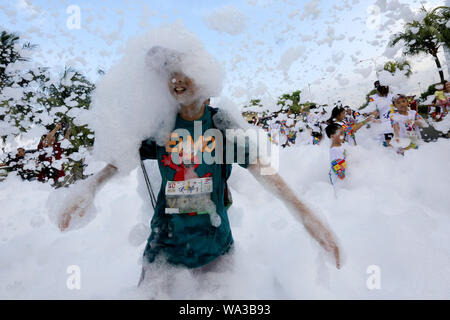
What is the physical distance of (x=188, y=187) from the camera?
1487mm

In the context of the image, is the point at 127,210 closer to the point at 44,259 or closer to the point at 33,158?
the point at 44,259

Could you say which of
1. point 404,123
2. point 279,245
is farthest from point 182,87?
point 404,123

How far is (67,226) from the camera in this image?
144 cm

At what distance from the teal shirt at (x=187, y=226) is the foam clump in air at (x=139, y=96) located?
0.27 feet

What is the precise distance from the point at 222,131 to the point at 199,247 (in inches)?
26.3

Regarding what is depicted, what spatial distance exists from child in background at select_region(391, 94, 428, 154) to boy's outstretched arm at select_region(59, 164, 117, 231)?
4.81 m

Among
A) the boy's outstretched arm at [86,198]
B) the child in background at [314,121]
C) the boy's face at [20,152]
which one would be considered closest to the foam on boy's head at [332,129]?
the boy's outstretched arm at [86,198]

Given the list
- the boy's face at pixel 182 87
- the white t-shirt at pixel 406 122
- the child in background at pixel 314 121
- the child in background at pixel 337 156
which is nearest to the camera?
the boy's face at pixel 182 87

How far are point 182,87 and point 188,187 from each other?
0.54 meters

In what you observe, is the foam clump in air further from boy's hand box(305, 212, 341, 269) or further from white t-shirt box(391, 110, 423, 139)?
white t-shirt box(391, 110, 423, 139)

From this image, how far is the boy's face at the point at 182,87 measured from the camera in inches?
55.8

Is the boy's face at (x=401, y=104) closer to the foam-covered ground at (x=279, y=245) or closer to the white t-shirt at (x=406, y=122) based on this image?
the white t-shirt at (x=406, y=122)

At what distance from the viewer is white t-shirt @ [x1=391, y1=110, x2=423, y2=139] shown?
15.2 ft

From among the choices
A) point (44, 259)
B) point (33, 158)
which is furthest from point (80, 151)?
point (44, 259)
